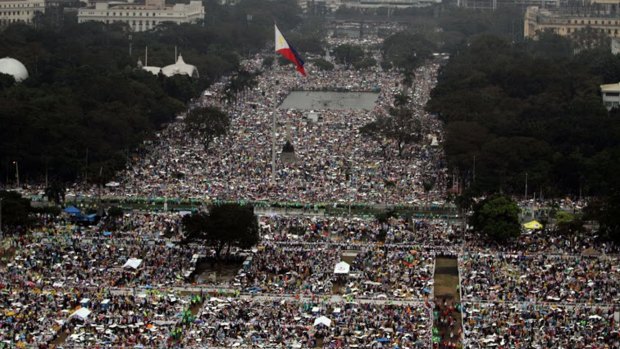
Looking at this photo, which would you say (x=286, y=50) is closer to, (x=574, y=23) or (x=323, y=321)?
(x=323, y=321)

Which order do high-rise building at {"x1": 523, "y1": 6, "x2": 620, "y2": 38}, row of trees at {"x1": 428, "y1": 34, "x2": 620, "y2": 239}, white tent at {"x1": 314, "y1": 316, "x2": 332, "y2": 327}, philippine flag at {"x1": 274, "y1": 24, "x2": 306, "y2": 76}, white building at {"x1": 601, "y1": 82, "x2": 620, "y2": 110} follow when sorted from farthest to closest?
high-rise building at {"x1": 523, "y1": 6, "x2": 620, "y2": 38} → white building at {"x1": 601, "y1": 82, "x2": 620, "y2": 110} → philippine flag at {"x1": 274, "y1": 24, "x2": 306, "y2": 76} → row of trees at {"x1": 428, "y1": 34, "x2": 620, "y2": 239} → white tent at {"x1": 314, "y1": 316, "x2": 332, "y2": 327}

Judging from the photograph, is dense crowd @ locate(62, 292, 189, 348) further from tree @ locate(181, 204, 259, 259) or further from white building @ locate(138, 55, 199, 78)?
white building @ locate(138, 55, 199, 78)

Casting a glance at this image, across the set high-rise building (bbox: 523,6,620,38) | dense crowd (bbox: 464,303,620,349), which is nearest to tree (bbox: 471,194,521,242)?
dense crowd (bbox: 464,303,620,349)

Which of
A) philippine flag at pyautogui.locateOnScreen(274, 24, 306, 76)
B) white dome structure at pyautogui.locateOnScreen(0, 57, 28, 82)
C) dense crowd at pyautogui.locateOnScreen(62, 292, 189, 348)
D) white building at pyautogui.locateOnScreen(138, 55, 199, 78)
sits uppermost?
philippine flag at pyautogui.locateOnScreen(274, 24, 306, 76)

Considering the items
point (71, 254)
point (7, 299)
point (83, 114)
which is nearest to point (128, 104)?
point (83, 114)

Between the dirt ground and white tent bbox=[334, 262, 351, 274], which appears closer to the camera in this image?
the dirt ground

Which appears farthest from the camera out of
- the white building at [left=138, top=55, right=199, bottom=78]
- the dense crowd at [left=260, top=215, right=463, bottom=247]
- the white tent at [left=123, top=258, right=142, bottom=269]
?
the white building at [left=138, top=55, right=199, bottom=78]

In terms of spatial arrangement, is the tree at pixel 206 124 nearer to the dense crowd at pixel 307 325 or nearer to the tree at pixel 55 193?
the tree at pixel 55 193
